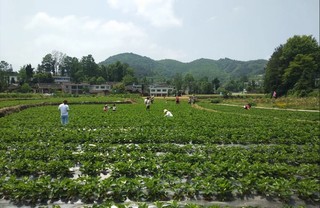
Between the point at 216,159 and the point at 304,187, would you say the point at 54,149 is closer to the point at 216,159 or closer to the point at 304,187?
the point at 216,159

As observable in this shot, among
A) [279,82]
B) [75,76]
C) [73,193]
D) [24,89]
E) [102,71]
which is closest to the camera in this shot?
[73,193]

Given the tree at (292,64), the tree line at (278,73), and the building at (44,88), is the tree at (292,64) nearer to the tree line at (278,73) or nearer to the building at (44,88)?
the tree line at (278,73)

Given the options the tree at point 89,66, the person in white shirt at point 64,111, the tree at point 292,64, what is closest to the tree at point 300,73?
the tree at point 292,64

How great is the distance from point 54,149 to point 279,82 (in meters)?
76.1

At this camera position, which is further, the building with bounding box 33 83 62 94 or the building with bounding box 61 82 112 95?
the building with bounding box 61 82 112 95

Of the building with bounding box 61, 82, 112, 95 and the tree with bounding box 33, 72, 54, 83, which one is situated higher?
the tree with bounding box 33, 72, 54, 83

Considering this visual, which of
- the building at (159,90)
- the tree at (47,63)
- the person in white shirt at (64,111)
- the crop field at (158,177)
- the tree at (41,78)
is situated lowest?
the building at (159,90)

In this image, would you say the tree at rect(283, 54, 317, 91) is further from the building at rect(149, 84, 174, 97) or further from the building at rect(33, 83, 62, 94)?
the building at rect(33, 83, 62, 94)

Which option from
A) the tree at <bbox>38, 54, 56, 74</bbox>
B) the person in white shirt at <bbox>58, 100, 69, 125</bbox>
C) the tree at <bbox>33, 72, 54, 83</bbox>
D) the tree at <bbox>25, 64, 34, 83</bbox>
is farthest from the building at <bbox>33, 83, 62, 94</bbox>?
the person in white shirt at <bbox>58, 100, 69, 125</bbox>

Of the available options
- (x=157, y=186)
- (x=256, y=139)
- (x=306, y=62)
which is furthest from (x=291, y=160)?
(x=306, y=62)

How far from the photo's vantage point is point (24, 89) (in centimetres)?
8844

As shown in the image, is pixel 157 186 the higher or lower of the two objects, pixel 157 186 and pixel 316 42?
the lower

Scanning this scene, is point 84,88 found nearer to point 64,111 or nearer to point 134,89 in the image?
point 134,89

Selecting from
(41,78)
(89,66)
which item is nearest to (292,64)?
(41,78)
